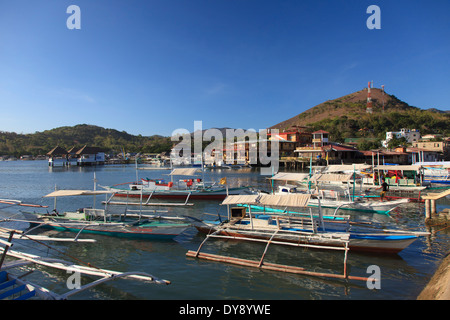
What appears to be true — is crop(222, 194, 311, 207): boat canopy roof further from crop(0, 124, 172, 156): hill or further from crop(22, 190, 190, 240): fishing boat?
crop(0, 124, 172, 156): hill

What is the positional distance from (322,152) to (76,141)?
14601 cm

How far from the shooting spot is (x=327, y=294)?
891cm

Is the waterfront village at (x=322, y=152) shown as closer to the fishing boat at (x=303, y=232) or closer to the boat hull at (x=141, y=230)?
the boat hull at (x=141, y=230)

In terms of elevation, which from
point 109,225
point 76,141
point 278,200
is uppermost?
point 76,141

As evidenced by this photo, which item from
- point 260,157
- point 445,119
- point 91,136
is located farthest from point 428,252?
point 91,136

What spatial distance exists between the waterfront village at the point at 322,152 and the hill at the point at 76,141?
39.7 m

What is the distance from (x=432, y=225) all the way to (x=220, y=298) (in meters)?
15.8

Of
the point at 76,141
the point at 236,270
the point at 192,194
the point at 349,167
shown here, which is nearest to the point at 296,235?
the point at 236,270

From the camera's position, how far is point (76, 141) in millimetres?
157875

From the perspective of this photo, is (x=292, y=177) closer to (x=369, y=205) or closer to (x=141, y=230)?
(x=369, y=205)

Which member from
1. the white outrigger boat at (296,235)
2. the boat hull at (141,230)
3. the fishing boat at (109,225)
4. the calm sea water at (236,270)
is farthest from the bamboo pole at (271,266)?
the fishing boat at (109,225)

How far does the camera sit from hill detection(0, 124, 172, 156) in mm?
140875
